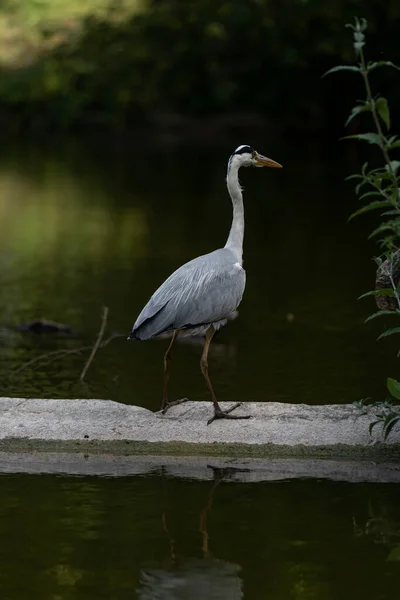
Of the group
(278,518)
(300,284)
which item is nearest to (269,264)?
(300,284)

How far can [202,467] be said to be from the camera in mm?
6180

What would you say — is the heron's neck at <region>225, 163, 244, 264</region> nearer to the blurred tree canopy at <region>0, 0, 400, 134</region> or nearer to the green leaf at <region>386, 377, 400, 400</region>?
the green leaf at <region>386, 377, 400, 400</region>

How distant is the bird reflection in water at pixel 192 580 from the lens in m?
4.78

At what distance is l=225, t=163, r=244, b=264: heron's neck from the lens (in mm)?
7082

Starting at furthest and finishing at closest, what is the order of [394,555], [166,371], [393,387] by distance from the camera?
[166,371] < [393,387] < [394,555]

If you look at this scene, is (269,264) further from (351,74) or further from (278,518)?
(351,74)

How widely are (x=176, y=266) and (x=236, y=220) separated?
6164 mm

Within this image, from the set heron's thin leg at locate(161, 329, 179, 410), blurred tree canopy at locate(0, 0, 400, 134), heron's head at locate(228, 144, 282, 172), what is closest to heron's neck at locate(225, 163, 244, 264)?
→ heron's head at locate(228, 144, 282, 172)

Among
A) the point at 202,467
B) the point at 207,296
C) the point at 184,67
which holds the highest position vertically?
the point at 184,67

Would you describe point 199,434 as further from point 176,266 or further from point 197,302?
point 176,266

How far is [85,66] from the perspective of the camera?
32.9 meters

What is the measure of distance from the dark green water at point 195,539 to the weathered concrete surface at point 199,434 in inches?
11.8

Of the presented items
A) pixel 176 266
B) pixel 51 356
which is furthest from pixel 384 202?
pixel 176 266

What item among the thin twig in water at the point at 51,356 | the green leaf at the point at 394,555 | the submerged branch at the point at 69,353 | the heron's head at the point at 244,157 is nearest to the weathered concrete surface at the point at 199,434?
the green leaf at the point at 394,555
